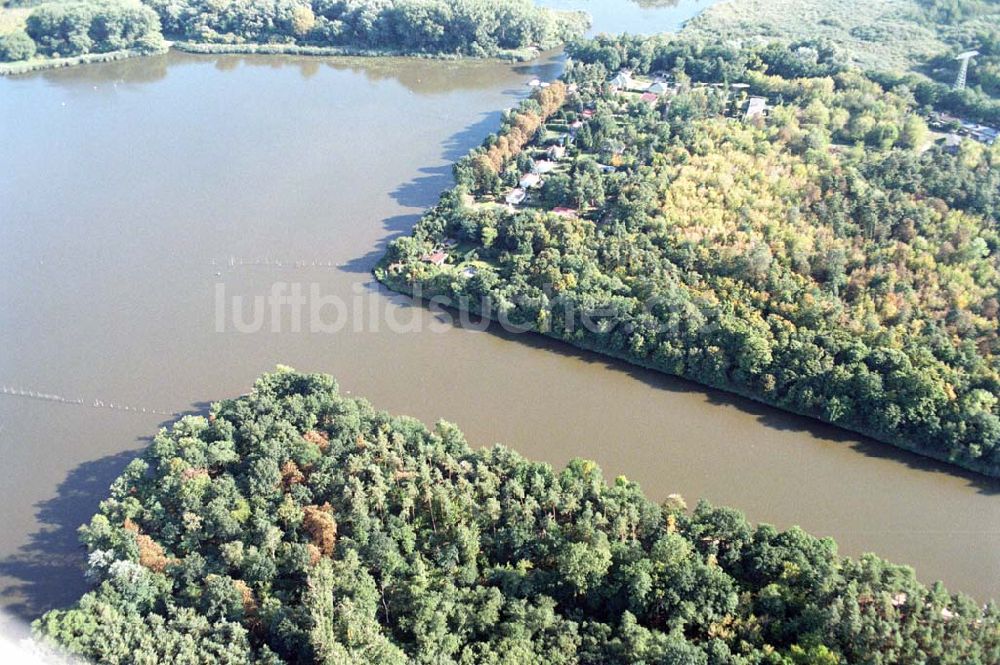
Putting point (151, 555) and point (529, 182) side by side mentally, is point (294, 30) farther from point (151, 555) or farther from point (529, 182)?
point (151, 555)

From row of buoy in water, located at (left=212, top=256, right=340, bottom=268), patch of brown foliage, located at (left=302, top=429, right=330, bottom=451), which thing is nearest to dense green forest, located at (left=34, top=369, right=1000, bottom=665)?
patch of brown foliage, located at (left=302, top=429, right=330, bottom=451)

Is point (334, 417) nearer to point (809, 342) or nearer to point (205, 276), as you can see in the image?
point (205, 276)

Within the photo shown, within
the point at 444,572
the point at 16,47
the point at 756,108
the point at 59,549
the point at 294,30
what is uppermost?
the point at 294,30

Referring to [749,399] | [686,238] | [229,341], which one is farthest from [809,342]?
[229,341]

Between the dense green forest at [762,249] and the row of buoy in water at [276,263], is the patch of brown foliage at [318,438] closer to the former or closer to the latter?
the dense green forest at [762,249]

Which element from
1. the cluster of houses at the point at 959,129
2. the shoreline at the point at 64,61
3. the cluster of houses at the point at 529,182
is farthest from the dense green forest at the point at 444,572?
the shoreline at the point at 64,61

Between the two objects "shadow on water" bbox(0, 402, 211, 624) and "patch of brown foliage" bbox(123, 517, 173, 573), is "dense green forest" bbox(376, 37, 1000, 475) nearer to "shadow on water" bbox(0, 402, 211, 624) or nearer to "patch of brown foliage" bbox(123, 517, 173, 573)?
"shadow on water" bbox(0, 402, 211, 624)

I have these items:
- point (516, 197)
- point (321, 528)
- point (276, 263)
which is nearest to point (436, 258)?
point (516, 197)
